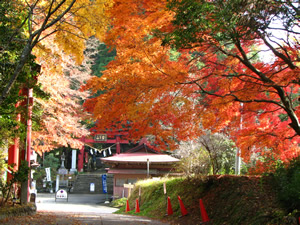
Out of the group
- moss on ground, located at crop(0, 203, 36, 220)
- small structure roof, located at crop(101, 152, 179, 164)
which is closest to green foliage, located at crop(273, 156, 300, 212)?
moss on ground, located at crop(0, 203, 36, 220)

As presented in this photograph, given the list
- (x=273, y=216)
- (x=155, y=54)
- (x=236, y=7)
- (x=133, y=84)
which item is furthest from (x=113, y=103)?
(x=273, y=216)

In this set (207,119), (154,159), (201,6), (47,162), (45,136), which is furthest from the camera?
(47,162)

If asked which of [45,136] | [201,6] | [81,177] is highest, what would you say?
[201,6]

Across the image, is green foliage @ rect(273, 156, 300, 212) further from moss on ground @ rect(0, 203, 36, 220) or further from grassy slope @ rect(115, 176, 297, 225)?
moss on ground @ rect(0, 203, 36, 220)

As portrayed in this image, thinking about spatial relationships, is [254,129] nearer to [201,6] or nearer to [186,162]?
[186,162]

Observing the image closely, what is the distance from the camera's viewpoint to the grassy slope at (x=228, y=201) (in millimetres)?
7710

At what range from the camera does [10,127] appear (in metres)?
9.83

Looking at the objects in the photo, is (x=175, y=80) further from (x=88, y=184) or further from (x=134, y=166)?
(x=88, y=184)

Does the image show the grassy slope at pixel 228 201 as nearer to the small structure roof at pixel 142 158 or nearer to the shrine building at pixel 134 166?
the small structure roof at pixel 142 158

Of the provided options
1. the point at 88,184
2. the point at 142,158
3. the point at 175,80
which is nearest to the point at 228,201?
the point at 175,80

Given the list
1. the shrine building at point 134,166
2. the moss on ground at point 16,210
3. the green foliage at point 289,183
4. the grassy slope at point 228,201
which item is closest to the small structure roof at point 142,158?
the shrine building at point 134,166

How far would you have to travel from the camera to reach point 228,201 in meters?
9.54

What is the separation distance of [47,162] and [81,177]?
4.73 meters

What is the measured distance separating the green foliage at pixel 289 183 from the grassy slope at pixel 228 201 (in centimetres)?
24
